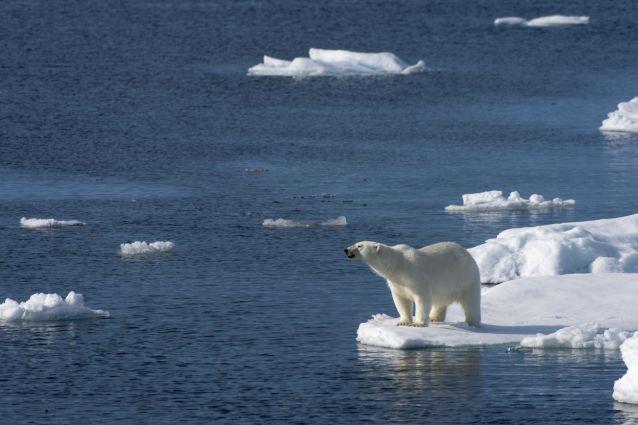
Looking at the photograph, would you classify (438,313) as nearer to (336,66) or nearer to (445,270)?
(445,270)

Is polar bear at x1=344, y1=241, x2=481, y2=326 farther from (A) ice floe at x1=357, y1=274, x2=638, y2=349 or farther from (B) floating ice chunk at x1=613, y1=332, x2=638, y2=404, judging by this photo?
(B) floating ice chunk at x1=613, y1=332, x2=638, y2=404

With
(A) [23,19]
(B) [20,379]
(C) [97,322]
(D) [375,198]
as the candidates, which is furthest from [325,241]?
(A) [23,19]

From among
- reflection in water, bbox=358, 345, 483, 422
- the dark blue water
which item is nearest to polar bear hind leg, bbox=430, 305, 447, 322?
reflection in water, bbox=358, 345, 483, 422

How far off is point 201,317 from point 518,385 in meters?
7.01

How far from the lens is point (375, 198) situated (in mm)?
37844

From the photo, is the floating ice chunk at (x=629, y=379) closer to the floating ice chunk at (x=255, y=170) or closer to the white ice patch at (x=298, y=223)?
the white ice patch at (x=298, y=223)

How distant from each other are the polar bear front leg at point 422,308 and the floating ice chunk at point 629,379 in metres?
3.58

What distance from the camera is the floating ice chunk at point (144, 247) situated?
31172mm

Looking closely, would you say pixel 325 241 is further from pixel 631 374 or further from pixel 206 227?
pixel 631 374

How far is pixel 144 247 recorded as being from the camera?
103ft

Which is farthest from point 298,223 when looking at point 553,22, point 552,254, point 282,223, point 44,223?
point 553,22

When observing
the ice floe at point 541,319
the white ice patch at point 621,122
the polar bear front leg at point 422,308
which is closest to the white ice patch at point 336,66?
the white ice patch at point 621,122

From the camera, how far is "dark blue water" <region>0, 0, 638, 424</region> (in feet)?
68.3

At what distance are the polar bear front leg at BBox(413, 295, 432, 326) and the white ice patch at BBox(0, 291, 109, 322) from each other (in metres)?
6.23
